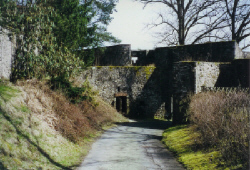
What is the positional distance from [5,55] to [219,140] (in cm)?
951

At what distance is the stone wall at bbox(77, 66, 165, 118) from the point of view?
22.6 metres

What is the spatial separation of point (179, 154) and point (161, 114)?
1393cm

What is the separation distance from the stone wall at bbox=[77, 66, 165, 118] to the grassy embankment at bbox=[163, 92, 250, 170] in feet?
37.0

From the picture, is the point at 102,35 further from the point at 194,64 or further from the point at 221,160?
the point at 221,160

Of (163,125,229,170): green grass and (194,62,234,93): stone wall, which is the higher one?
(194,62,234,93): stone wall

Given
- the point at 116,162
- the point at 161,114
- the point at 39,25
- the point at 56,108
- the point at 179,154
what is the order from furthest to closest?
the point at 161,114 < the point at 39,25 < the point at 56,108 < the point at 179,154 < the point at 116,162

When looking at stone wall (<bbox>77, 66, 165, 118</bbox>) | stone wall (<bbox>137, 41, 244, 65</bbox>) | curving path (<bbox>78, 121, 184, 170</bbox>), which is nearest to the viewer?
curving path (<bbox>78, 121, 184, 170</bbox>)

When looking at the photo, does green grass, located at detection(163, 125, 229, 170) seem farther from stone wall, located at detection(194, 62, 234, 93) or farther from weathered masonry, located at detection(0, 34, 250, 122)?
weathered masonry, located at detection(0, 34, 250, 122)

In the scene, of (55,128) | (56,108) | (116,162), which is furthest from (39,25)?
(116,162)

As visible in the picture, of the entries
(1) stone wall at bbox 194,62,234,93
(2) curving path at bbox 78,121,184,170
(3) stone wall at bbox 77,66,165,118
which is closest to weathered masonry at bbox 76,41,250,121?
(3) stone wall at bbox 77,66,165,118

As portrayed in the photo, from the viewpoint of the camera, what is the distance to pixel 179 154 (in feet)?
31.9

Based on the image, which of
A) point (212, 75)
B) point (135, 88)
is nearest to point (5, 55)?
point (212, 75)

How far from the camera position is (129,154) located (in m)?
10.0

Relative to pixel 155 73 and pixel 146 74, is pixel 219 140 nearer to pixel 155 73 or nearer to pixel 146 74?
pixel 146 74
